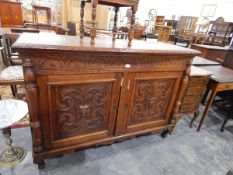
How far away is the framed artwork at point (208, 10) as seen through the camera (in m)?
6.96

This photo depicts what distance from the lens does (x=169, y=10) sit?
30.1ft

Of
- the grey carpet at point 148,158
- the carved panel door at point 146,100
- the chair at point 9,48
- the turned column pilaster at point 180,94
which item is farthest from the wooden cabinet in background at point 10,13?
the turned column pilaster at point 180,94

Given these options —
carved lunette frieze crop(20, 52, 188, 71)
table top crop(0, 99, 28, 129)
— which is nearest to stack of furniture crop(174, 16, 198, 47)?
A: carved lunette frieze crop(20, 52, 188, 71)

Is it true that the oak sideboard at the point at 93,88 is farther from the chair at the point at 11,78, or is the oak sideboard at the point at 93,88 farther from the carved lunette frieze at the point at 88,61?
the chair at the point at 11,78

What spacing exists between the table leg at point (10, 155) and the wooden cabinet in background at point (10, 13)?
4.05 m

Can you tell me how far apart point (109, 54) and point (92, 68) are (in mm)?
153

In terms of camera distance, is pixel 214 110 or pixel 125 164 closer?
pixel 125 164

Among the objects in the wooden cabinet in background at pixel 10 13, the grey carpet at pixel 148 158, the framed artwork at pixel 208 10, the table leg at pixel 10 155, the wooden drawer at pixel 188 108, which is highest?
the framed artwork at pixel 208 10

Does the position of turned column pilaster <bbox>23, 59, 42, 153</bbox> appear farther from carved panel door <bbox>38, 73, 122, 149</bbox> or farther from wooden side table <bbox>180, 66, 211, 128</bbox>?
wooden side table <bbox>180, 66, 211, 128</bbox>

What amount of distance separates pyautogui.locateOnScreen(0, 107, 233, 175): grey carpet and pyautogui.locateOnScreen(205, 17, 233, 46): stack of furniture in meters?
5.61

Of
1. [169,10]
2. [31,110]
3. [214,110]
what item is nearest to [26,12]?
[31,110]

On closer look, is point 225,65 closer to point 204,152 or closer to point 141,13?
point 204,152

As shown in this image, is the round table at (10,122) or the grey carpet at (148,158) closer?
the round table at (10,122)

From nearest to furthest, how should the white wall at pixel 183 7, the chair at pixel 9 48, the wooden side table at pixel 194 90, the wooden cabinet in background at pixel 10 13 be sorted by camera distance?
1. the wooden side table at pixel 194 90
2. the chair at pixel 9 48
3. the wooden cabinet in background at pixel 10 13
4. the white wall at pixel 183 7
